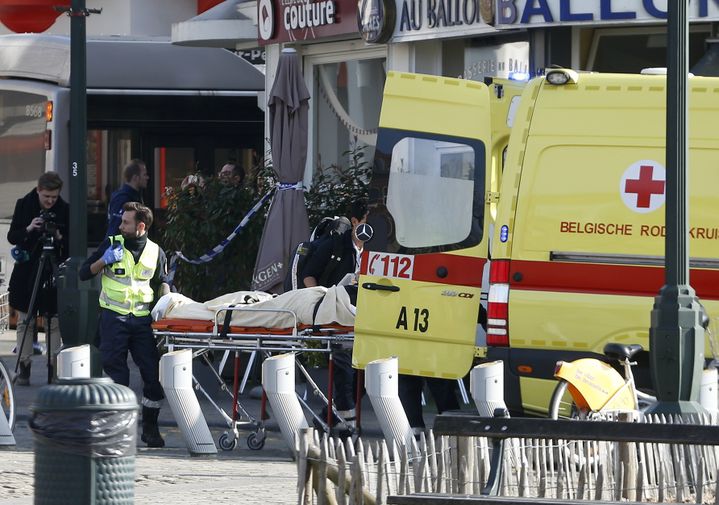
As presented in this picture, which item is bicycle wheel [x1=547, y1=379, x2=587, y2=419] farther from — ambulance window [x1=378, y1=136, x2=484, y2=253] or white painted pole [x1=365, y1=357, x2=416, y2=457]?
ambulance window [x1=378, y1=136, x2=484, y2=253]

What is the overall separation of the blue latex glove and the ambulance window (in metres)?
1.94

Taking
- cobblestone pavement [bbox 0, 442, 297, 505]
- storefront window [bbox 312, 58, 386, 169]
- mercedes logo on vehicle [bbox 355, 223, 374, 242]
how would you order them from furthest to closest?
storefront window [bbox 312, 58, 386, 169] < mercedes logo on vehicle [bbox 355, 223, 374, 242] < cobblestone pavement [bbox 0, 442, 297, 505]

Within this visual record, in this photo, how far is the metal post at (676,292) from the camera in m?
9.89

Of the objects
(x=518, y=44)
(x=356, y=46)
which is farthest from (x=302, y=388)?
(x=356, y=46)

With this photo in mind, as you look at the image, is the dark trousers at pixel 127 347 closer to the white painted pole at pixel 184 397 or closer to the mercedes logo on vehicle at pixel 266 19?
the white painted pole at pixel 184 397

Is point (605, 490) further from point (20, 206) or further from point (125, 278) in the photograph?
point (20, 206)

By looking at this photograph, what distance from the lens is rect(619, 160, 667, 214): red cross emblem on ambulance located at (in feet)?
35.1

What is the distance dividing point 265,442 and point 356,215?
1.92 m

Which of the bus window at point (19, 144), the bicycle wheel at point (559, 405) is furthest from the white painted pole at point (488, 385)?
the bus window at point (19, 144)

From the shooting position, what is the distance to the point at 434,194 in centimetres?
1152

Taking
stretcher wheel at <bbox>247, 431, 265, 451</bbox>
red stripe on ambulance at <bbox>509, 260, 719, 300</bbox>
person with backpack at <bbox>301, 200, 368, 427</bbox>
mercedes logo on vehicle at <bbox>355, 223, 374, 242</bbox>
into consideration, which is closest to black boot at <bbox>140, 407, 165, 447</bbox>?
stretcher wheel at <bbox>247, 431, 265, 451</bbox>

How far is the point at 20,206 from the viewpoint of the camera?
52.0 ft

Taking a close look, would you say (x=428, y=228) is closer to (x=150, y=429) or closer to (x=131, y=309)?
(x=131, y=309)

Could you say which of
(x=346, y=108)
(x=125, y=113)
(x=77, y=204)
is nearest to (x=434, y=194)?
(x=77, y=204)
